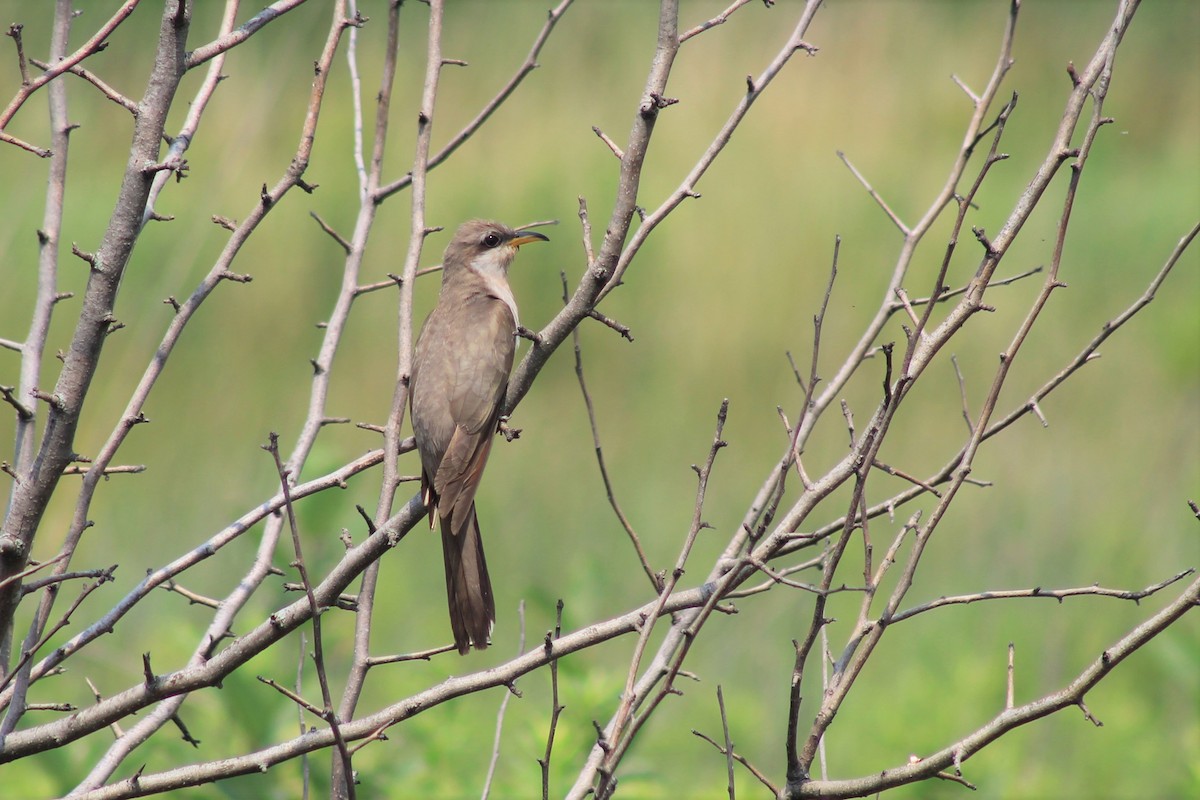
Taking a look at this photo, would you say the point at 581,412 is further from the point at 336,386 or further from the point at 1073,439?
the point at 1073,439

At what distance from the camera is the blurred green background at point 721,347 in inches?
227

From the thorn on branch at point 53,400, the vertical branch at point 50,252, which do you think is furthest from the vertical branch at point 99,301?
the vertical branch at point 50,252

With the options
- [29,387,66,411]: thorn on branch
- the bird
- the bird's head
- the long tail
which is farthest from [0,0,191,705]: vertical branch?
the bird's head

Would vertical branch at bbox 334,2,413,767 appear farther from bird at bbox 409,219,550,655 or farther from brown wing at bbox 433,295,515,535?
brown wing at bbox 433,295,515,535

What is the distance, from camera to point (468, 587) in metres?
2.81

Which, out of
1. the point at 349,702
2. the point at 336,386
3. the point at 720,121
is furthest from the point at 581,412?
the point at 349,702

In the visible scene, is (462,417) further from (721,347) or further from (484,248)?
(721,347)

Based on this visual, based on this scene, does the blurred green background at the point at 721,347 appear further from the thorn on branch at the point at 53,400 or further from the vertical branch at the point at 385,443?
the thorn on branch at the point at 53,400

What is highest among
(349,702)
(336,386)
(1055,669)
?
(336,386)

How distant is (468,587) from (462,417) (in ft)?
1.59

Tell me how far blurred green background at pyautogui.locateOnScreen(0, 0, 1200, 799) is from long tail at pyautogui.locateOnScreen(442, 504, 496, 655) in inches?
45.9

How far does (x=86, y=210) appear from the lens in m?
9.66

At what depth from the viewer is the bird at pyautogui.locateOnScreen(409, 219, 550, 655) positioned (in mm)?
2807

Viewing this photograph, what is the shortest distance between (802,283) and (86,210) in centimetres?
542
